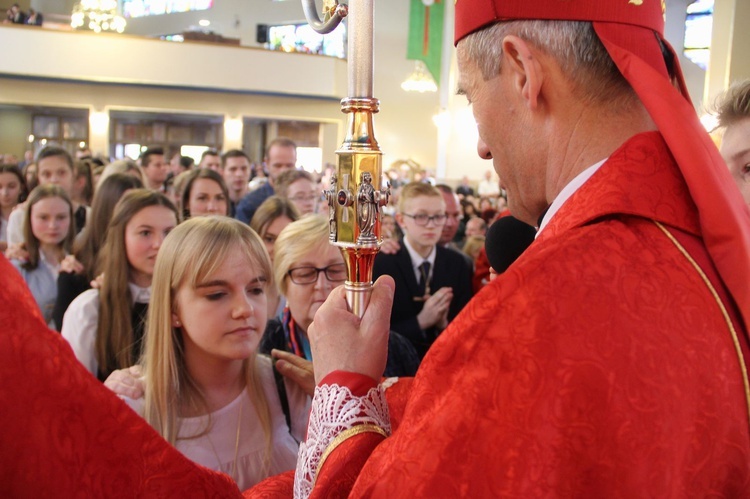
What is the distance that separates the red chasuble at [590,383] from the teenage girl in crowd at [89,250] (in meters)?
2.84

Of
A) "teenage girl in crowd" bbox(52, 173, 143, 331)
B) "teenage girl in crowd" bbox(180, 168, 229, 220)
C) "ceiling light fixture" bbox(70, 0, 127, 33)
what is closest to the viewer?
"teenage girl in crowd" bbox(52, 173, 143, 331)

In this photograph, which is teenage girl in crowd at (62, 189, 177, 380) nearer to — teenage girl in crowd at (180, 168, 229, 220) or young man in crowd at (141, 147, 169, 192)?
teenage girl in crowd at (180, 168, 229, 220)

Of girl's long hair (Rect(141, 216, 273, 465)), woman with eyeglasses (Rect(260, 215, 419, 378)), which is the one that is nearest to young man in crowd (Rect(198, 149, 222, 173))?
woman with eyeglasses (Rect(260, 215, 419, 378))

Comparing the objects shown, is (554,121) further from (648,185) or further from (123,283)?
(123,283)

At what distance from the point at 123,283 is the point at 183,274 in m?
0.91

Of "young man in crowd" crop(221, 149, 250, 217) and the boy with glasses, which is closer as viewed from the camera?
the boy with glasses

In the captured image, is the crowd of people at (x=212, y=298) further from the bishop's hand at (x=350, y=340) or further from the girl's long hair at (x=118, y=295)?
the bishop's hand at (x=350, y=340)

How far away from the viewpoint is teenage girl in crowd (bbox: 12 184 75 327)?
401cm

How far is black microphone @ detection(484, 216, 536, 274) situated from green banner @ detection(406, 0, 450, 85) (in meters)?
14.5

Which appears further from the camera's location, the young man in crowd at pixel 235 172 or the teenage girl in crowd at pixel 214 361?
the young man in crowd at pixel 235 172

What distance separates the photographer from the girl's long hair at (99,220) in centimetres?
366

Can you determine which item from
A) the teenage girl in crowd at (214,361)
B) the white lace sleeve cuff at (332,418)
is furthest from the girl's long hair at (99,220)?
the white lace sleeve cuff at (332,418)

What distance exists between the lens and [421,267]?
13.9 feet

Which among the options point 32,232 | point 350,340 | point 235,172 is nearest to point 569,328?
point 350,340
